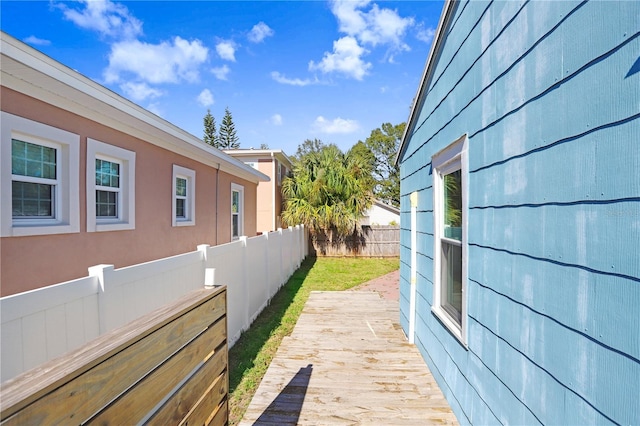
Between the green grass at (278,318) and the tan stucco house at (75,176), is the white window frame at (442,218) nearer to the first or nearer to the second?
the green grass at (278,318)

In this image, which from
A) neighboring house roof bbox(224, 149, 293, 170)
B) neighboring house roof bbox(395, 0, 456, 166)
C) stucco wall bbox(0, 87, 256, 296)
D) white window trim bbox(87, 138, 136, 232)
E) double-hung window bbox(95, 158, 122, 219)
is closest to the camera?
neighboring house roof bbox(395, 0, 456, 166)

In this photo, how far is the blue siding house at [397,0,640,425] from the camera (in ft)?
3.68

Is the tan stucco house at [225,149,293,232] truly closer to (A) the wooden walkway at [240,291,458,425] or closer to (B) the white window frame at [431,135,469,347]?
(A) the wooden walkway at [240,291,458,425]

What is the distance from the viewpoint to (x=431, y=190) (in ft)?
11.4

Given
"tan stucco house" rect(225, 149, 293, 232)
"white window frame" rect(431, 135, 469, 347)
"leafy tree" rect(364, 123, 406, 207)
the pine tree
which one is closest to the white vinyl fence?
"white window frame" rect(431, 135, 469, 347)

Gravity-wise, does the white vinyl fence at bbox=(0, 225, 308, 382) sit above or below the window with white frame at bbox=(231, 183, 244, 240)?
below

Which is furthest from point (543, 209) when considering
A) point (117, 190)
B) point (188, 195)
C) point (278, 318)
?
point (188, 195)

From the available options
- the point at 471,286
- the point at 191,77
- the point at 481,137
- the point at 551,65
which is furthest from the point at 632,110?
the point at 191,77

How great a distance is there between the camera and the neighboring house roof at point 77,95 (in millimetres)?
3254

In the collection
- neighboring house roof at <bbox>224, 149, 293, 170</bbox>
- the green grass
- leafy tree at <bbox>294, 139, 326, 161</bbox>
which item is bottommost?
the green grass

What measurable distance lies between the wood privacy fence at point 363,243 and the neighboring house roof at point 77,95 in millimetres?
8931

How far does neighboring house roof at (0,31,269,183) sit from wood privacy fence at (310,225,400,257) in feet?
29.3

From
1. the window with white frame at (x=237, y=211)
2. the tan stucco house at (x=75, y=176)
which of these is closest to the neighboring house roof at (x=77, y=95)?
the tan stucco house at (x=75, y=176)

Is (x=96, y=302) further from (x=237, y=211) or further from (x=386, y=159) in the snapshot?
(x=386, y=159)
